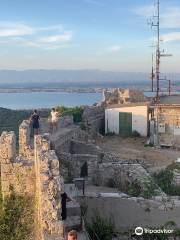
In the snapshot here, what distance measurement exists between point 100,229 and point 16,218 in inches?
98.9

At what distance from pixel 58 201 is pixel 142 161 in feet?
44.3

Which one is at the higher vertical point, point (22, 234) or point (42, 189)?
point (42, 189)

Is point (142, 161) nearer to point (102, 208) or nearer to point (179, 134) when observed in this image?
point (179, 134)

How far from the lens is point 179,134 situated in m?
27.3

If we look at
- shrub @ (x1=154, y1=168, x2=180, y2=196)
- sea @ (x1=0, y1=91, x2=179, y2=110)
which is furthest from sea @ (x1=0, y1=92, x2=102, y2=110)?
shrub @ (x1=154, y1=168, x2=180, y2=196)

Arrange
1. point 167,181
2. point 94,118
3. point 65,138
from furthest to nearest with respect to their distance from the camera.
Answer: point 94,118, point 65,138, point 167,181


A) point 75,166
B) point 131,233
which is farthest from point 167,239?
point 75,166

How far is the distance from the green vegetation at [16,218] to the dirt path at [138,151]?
38.1ft

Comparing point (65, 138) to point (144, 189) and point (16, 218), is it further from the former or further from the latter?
point (16, 218)

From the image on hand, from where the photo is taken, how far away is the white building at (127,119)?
94.4 feet

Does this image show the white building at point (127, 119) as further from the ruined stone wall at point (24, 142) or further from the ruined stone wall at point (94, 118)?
the ruined stone wall at point (24, 142)

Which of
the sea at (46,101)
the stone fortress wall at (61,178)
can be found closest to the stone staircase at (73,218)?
the stone fortress wall at (61,178)

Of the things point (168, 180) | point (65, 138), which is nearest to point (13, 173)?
point (168, 180)

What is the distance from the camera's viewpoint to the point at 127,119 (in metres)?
29.2
